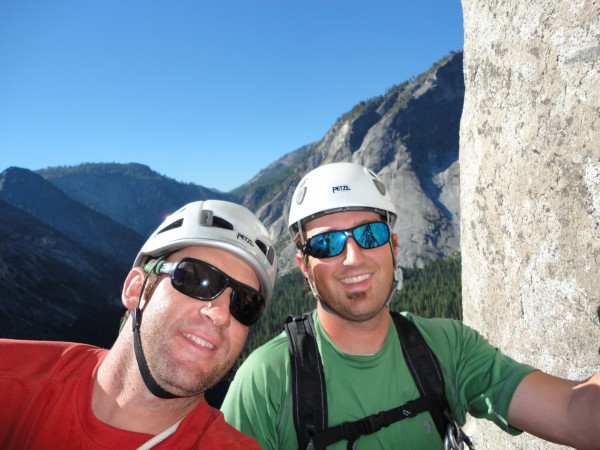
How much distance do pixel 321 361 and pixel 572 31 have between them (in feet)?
12.6

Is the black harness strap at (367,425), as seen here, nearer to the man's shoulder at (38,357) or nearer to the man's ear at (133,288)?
the man's ear at (133,288)

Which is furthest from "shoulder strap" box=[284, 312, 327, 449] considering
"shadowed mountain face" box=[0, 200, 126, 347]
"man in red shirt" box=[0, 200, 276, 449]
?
"shadowed mountain face" box=[0, 200, 126, 347]

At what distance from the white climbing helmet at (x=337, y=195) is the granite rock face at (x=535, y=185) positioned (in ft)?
4.69

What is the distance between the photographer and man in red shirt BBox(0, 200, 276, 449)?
2922mm

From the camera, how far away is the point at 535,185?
14.0 ft

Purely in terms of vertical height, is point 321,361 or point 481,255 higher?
point 481,255

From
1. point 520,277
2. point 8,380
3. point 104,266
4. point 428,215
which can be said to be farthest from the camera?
point 428,215

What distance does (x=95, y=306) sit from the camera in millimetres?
122000

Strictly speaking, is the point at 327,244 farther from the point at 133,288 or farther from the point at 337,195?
the point at 133,288

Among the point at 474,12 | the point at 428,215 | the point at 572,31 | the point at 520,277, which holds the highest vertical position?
the point at 428,215

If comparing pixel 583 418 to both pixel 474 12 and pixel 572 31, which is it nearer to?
pixel 572 31

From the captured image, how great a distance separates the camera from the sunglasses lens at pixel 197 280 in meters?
3.31

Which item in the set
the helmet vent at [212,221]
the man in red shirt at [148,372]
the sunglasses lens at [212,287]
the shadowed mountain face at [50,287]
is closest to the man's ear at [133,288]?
the man in red shirt at [148,372]

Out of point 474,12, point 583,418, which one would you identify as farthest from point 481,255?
point 474,12
